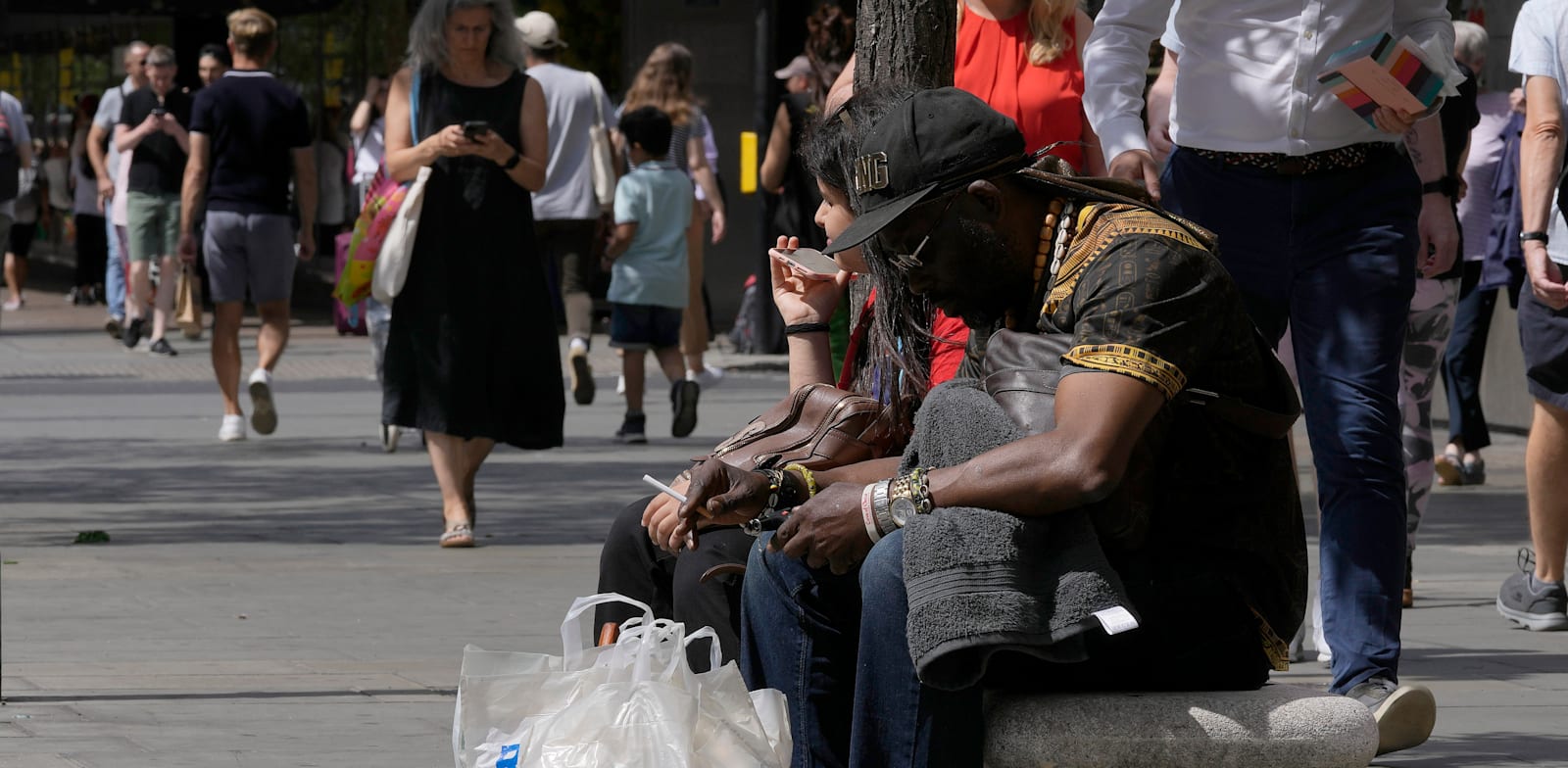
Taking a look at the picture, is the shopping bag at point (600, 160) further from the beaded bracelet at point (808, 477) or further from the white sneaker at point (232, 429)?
the beaded bracelet at point (808, 477)

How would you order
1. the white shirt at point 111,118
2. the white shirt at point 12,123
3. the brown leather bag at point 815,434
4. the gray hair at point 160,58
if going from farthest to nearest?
1. the white shirt at point 111,118
2. the gray hair at point 160,58
3. the white shirt at point 12,123
4. the brown leather bag at point 815,434

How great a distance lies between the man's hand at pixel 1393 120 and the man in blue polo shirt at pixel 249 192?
25.1 feet

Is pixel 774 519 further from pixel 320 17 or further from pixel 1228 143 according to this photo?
pixel 320 17

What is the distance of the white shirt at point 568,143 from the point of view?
11867 millimetres

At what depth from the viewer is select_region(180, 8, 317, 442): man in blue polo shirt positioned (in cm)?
1175

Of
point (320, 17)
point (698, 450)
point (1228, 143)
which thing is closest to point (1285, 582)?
point (1228, 143)

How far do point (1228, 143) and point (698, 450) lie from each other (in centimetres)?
650

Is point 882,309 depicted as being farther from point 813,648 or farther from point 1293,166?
point 1293,166

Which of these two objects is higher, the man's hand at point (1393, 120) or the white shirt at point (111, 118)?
the man's hand at point (1393, 120)

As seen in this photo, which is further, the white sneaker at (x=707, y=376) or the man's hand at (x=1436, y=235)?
the white sneaker at (x=707, y=376)

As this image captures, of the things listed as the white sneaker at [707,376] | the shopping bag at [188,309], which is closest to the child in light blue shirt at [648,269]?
the white sneaker at [707,376]

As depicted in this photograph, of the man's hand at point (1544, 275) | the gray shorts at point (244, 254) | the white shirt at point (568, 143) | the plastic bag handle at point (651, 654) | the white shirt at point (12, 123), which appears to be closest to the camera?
the plastic bag handle at point (651, 654)

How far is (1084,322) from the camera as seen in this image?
341 centimetres

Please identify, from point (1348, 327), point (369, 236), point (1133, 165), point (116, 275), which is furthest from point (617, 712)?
point (116, 275)
